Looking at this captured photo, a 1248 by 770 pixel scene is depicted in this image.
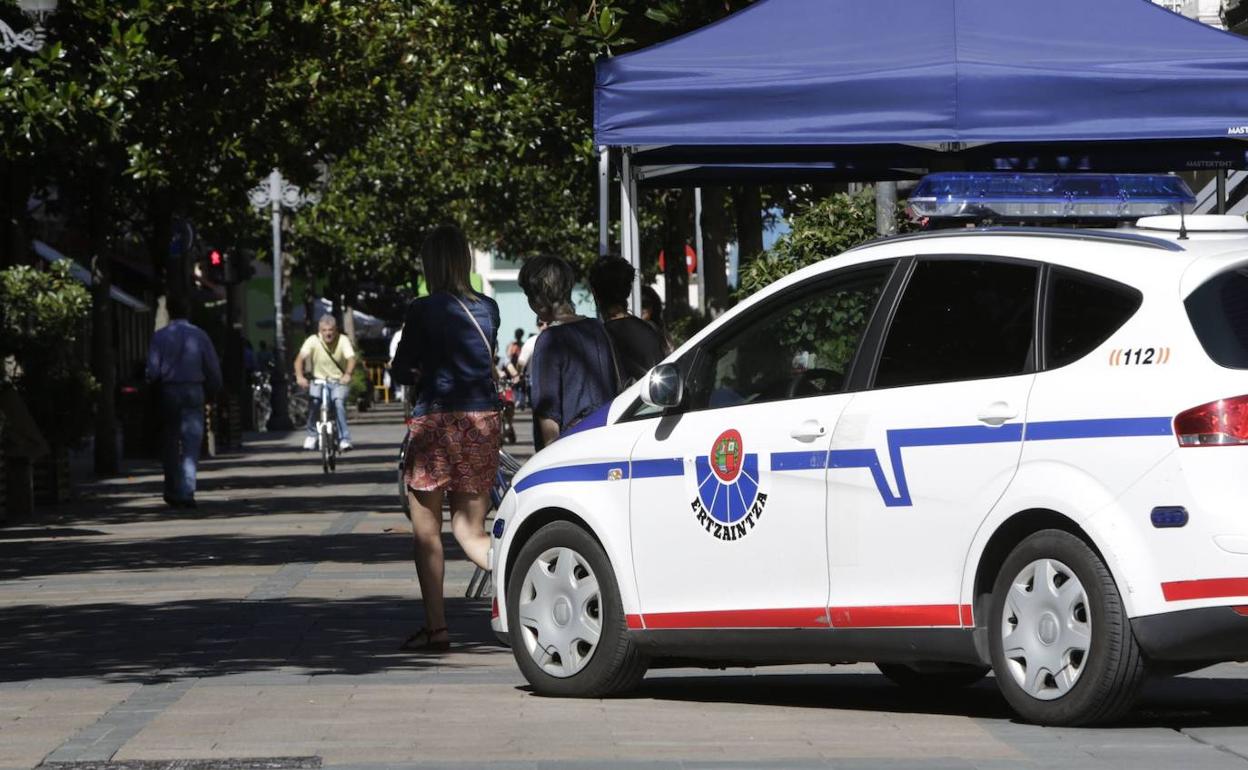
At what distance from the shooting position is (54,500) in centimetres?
2375

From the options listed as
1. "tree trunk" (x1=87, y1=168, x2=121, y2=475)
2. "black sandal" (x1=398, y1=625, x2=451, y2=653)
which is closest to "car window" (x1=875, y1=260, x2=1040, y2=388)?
"black sandal" (x1=398, y1=625, x2=451, y2=653)

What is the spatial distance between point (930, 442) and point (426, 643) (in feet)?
11.4

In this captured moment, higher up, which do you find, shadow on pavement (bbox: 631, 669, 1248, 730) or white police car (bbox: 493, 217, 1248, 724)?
white police car (bbox: 493, 217, 1248, 724)

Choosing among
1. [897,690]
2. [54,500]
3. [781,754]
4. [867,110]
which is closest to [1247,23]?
[54,500]

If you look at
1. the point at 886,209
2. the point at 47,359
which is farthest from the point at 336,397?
the point at 886,209

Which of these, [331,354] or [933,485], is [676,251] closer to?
[331,354]

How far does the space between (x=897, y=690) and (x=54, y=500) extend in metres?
15.3

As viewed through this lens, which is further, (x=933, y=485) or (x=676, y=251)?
(x=676, y=251)

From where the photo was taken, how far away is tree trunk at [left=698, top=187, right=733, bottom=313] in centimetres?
2694

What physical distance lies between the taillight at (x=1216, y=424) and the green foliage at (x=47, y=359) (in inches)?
625

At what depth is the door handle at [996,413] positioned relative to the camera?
8.13 m

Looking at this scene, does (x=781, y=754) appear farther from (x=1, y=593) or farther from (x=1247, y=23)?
(x=1247, y=23)

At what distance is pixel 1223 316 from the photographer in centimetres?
788

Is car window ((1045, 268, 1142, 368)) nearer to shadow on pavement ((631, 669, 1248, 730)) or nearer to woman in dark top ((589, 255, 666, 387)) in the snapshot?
shadow on pavement ((631, 669, 1248, 730))
